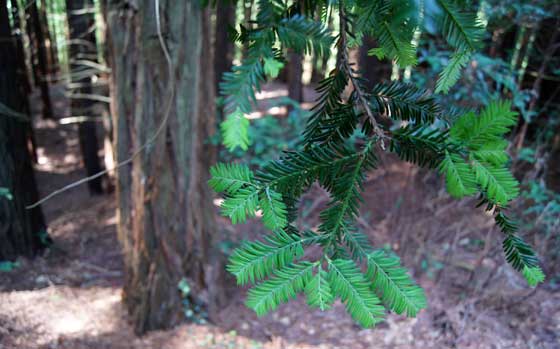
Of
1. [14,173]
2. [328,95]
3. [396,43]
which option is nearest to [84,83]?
[14,173]

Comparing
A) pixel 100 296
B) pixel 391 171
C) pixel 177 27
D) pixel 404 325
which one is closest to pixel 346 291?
pixel 177 27

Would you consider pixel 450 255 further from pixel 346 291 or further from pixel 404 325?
pixel 346 291

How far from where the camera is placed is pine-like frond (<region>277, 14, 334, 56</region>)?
2.78ft

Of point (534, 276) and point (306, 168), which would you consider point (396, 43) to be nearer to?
point (306, 168)

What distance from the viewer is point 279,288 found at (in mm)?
787

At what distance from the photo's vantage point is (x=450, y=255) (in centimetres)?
387

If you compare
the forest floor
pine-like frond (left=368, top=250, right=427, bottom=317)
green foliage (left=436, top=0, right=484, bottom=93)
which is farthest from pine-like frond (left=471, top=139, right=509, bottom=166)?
the forest floor

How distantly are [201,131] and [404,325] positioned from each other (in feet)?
8.25

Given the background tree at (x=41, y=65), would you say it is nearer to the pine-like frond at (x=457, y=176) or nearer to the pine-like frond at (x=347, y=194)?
the pine-like frond at (x=347, y=194)

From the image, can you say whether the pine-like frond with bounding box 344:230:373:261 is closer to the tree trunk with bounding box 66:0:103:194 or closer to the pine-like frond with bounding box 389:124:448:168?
the pine-like frond with bounding box 389:124:448:168

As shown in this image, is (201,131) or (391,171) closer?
(201,131)

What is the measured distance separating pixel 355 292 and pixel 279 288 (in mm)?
153

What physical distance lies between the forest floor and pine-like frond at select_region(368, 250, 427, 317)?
102 inches

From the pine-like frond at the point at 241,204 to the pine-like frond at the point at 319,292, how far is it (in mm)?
182
